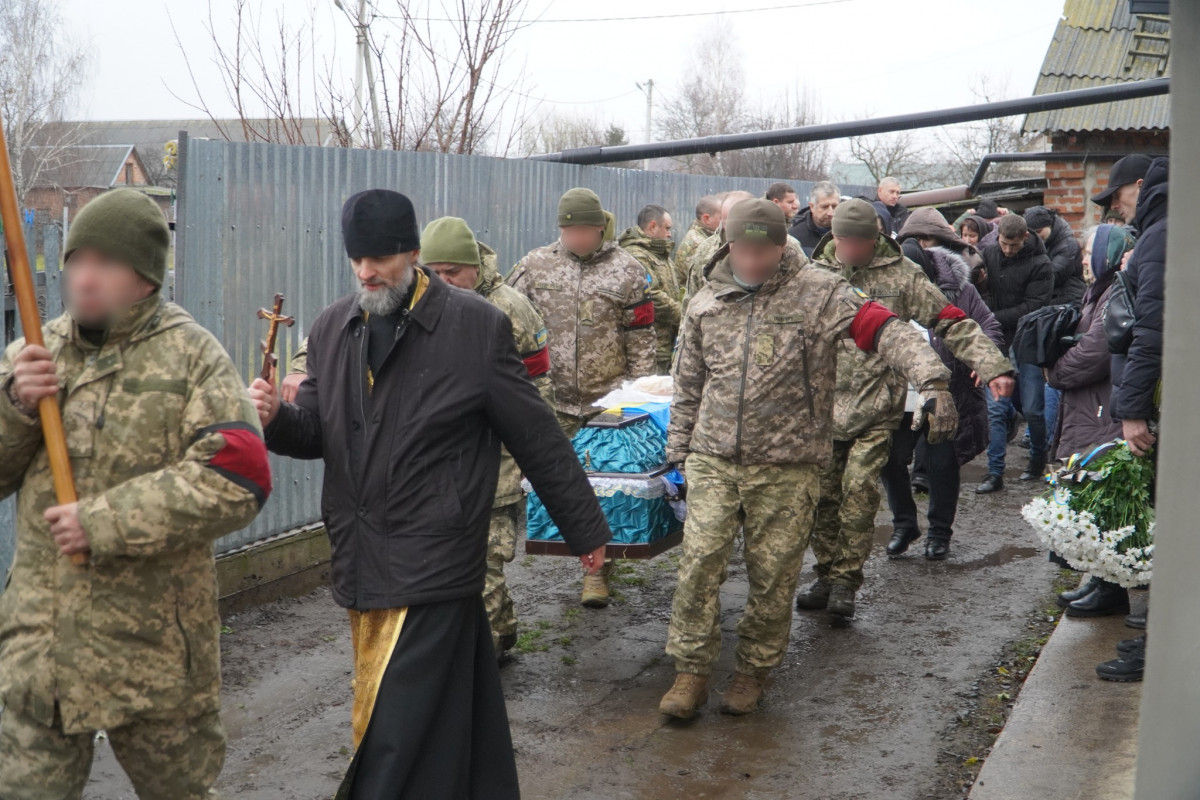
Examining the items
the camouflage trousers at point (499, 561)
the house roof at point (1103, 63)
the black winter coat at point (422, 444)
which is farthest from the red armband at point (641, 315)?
the house roof at point (1103, 63)

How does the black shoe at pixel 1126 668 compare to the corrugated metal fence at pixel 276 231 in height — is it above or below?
below

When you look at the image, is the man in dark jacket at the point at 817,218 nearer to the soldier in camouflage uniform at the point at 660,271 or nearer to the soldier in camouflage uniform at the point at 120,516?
the soldier in camouflage uniform at the point at 660,271

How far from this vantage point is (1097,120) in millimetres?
12992

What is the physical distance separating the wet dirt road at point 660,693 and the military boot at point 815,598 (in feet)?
0.21

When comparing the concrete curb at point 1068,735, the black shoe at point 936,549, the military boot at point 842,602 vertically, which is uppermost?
the concrete curb at point 1068,735

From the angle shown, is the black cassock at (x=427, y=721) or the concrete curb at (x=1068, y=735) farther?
the concrete curb at (x=1068, y=735)

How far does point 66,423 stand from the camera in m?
3.06

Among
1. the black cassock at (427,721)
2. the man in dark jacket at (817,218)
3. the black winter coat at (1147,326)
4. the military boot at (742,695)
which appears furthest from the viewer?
the man in dark jacket at (817,218)

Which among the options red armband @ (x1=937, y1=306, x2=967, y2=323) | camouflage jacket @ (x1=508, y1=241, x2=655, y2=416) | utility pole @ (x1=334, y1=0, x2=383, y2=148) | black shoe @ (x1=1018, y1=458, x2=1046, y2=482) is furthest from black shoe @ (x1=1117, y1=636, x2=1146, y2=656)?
utility pole @ (x1=334, y1=0, x2=383, y2=148)

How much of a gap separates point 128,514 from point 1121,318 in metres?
4.27

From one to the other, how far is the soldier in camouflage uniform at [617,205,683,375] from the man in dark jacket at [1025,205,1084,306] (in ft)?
10.6

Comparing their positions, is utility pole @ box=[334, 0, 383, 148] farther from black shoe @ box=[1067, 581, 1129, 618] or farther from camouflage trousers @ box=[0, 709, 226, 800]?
camouflage trousers @ box=[0, 709, 226, 800]

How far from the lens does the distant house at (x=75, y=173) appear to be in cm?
4417

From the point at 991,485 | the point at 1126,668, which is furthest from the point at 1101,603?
the point at 991,485
